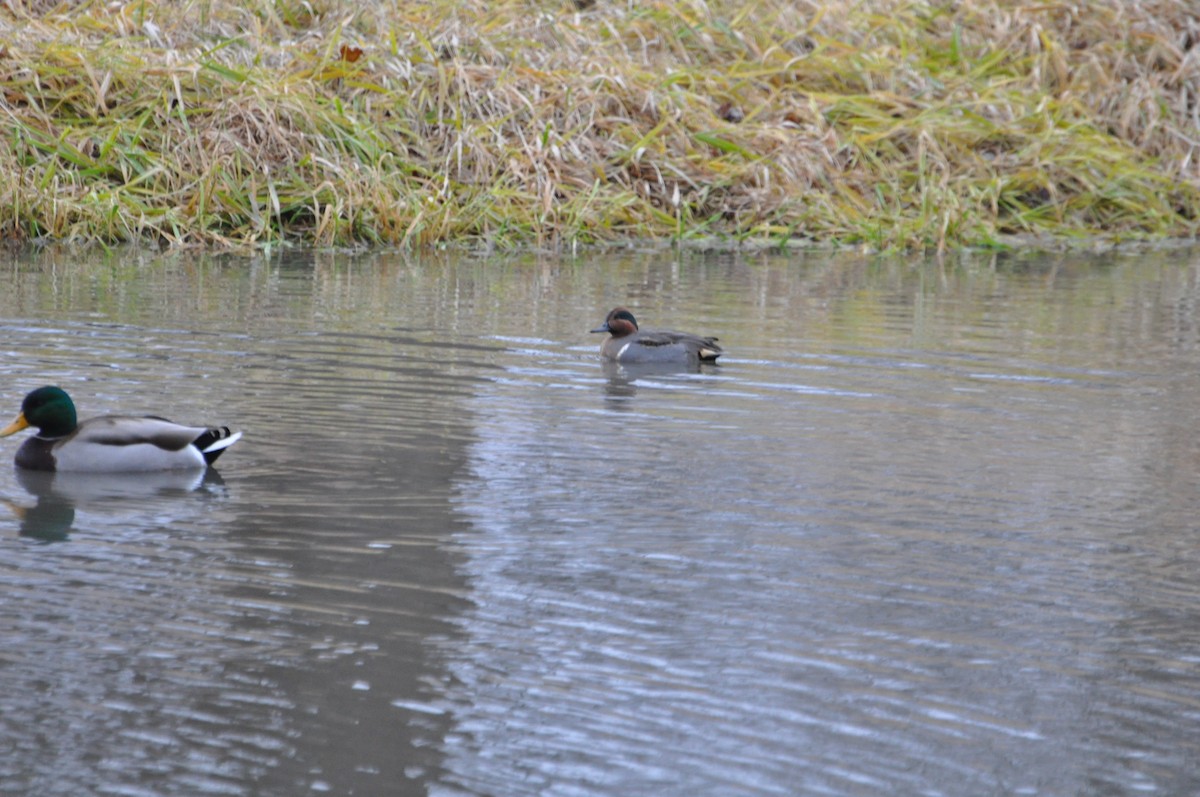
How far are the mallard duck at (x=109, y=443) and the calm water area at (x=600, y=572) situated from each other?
0.27 feet

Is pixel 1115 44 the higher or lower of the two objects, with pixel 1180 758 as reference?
higher

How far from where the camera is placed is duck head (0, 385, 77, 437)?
21.7 ft

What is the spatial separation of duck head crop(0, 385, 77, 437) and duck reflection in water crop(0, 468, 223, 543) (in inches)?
7.2

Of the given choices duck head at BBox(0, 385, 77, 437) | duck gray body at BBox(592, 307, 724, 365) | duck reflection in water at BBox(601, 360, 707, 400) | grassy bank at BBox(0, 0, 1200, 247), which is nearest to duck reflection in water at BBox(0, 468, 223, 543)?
duck head at BBox(0, 385, 77, 437)

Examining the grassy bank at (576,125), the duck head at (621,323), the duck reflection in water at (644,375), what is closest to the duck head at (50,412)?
the duck reflection in water at (644,375)

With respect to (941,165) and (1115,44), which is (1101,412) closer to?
(941,165)

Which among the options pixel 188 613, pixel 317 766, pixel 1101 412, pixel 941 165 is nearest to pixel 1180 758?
pixel 317 766

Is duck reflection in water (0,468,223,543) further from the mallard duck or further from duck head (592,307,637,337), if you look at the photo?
duck head (592,307,637,337)

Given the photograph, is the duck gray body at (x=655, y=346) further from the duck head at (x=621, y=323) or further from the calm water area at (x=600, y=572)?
the calm water area at (x=600, y=572)

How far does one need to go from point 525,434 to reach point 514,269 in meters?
7.03

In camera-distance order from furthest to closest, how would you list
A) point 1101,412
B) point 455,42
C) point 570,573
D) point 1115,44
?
1. point 1115,44
2. point 455,42
3. point 1101,412
4. point 570,573

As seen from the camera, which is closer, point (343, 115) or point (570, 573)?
point (570, 573)

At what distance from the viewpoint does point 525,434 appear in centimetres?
748

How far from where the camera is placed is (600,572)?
5328 millimetres
